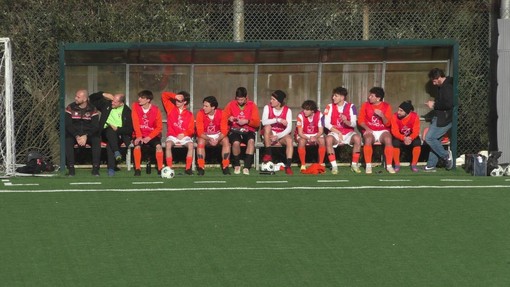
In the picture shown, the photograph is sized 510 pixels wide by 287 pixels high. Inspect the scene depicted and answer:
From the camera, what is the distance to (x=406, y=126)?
18.7 metres

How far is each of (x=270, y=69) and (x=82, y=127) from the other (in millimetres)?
3416

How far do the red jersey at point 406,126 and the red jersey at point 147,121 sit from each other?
348 centimetres

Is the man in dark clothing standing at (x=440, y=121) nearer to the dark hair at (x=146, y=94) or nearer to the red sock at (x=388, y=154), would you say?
the red sock at (x=388, y=154)

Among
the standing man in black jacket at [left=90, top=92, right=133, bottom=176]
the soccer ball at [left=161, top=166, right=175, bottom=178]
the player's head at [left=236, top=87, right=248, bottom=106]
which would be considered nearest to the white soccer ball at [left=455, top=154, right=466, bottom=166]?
the player's head at [left=236, top=87, right=248, bottom=106]

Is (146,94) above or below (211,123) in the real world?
above

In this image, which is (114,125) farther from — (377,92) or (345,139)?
(377,92)

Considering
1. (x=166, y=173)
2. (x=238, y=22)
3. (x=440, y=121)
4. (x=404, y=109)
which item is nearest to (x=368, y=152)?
(x=404, y=109)

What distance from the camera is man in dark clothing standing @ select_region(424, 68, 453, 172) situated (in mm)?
18719

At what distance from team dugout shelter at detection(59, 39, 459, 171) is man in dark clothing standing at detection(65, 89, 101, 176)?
1.07m

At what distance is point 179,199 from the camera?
51.3ft

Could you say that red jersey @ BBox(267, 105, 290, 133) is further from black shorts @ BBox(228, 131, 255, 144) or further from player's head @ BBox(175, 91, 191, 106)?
player's head @ BBox(175, 91, 191, 106)

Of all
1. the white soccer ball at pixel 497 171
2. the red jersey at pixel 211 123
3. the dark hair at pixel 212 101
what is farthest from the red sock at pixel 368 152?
the dark hair at pixel 212 101

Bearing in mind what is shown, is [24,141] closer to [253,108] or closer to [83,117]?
[83,117]

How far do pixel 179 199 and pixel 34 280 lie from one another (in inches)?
173
